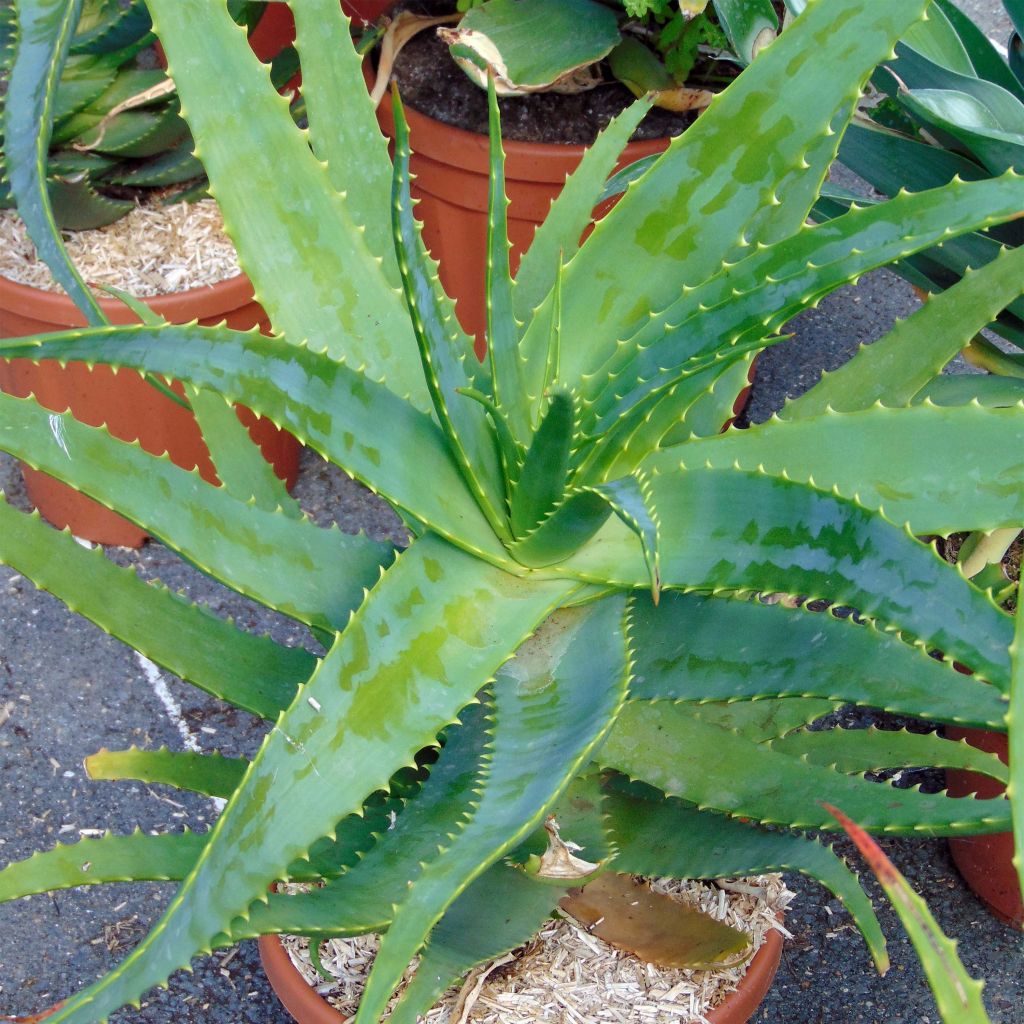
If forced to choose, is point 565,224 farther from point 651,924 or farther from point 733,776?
point 651,924

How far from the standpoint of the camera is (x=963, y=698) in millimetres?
768

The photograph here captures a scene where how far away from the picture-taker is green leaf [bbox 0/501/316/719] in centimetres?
79

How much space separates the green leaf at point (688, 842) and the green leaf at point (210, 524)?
28cm

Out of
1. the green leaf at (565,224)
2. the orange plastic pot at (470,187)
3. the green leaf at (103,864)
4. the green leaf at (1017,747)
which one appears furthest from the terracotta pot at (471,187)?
the green leaf at (1017,747)

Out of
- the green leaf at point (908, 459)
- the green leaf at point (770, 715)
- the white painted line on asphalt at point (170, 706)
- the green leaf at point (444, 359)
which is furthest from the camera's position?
the white painted line on asphalt at point (170, 706)

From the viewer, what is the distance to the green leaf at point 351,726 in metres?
0.66

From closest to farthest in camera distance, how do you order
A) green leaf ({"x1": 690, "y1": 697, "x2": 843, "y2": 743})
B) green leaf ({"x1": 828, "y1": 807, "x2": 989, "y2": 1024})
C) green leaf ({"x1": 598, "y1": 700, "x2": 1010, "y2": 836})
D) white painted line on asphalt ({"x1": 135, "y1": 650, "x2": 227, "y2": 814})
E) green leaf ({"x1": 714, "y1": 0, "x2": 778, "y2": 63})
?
green leaf ({"x1": 828, "y1": 807, "x2": 989, "y2": 1024}) → green leaf ({"x1": 598, "y1": 700, "x2": 1010, "y2": 836}) → green leaf ({"x1": 690, "y1": 697, "x2": 843, "y2": 743}) → green leaf ({"x1": 714, "y1": 0, "x2": 778, "y2": 63}) → white painted line on asphalt ({"x1": 135, "y1": 650, "x2": 227, "y2": 814})

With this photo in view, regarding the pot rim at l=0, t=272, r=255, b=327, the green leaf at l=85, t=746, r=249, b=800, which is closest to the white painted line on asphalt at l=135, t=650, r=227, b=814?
the pot rim at l=0, t=272, r=255, b=327

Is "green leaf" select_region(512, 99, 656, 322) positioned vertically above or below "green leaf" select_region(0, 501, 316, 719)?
above

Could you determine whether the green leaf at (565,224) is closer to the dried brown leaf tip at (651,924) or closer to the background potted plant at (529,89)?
the dried brown leaf tip at (651,924)

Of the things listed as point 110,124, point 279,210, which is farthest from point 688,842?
point 110,124

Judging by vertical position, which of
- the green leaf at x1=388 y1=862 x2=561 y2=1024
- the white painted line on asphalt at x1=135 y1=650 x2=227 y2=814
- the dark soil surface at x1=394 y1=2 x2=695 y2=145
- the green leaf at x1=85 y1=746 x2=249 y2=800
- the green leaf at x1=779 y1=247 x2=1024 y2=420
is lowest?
the white painted line on asphalt at x1=135 y1=650 x2=227 y2=814

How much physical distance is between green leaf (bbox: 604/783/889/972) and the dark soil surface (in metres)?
1.14

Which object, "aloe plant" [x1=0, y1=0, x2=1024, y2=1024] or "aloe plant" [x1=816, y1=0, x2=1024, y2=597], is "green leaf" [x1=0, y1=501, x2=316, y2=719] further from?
"aloe plant" [x1=816, y1=0, x2=1024, y2=597]
